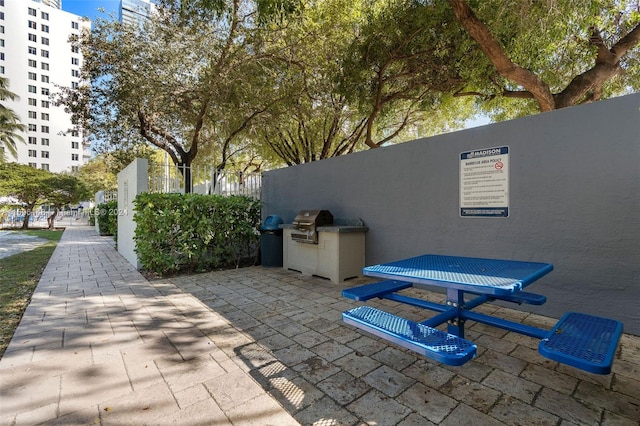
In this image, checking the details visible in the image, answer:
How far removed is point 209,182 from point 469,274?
21.7 ft

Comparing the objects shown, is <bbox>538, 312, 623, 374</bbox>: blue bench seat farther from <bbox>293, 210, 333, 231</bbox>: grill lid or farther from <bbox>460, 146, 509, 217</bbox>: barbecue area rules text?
<bbox>293, 210, 333, 231</bbox>: grill lid

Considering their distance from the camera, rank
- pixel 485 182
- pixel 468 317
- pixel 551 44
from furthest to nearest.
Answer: pixel 551 44, pixel 485 182, pixel 468 317

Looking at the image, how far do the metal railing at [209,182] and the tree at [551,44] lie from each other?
222 inches

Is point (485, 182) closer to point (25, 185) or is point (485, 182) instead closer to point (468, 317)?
point (468, 317)

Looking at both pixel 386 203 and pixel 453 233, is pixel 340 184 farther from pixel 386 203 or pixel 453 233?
pixel 453 233

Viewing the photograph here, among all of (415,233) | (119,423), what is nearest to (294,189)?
(415,233)

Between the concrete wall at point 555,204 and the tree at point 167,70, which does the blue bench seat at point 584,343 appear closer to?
the concrete wall at point 555,204

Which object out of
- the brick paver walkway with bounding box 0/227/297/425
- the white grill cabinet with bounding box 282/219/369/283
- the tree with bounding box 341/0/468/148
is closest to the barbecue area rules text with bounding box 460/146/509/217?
the white grill cabinet with bounding box 282/219/369/283

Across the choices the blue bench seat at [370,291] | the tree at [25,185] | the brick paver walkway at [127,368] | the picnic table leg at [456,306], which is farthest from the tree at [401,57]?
the tree at [25,185]

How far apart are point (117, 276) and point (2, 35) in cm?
6288

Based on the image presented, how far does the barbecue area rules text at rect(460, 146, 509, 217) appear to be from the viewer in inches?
154

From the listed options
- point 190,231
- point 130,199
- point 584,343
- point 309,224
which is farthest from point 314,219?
point 130,199

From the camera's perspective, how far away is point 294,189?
721 centimetres

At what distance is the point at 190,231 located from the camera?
593cm
